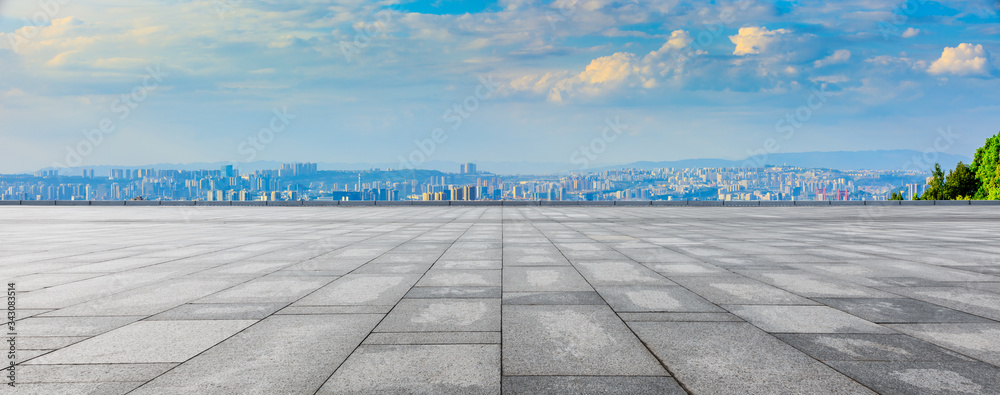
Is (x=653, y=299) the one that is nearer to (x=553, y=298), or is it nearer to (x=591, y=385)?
(x=553, y=298)

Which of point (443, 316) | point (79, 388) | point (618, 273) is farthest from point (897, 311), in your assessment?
point (79, 388)

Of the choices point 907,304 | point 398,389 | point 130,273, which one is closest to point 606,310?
point 398,389

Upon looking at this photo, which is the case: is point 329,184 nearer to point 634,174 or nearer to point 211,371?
point 634,174

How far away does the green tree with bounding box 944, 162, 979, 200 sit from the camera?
74488mm

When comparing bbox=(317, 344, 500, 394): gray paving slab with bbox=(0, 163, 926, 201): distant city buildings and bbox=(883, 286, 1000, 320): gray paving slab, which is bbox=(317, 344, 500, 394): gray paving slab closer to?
Result: bbox=(883, 286, 1000, 320): gray paving slab

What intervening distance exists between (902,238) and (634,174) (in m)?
111

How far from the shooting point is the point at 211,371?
4.31m

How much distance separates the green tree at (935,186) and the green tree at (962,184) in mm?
906

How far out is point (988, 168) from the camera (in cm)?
7281

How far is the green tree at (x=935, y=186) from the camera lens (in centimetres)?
7588

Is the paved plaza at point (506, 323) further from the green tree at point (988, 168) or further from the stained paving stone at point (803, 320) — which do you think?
the green tree at point (988, 168)

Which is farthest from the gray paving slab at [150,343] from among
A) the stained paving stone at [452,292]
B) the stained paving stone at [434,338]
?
the stained paving stone at [452,292]

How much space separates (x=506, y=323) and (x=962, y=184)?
96.2 m

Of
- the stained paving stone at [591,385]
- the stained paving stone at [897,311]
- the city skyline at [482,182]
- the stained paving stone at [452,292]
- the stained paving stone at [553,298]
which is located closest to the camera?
the stained paving stone at [591,385]
